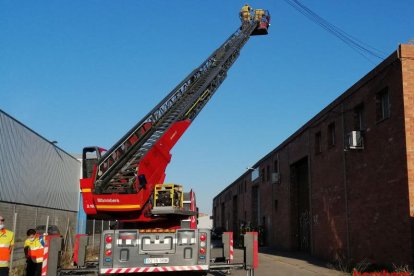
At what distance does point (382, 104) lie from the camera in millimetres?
16109

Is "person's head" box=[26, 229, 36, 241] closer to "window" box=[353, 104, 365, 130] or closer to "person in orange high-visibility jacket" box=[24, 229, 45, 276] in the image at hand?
"person in orange high-visibility jacket" box=[24, 229, 45, 276]

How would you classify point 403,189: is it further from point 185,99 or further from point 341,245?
point 185,99

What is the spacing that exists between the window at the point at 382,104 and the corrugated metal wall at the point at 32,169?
593 inches

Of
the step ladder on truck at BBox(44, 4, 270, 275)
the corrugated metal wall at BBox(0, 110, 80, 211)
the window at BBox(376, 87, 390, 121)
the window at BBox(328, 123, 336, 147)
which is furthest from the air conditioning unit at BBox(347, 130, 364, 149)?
the corrugated metal wall at BBox(0, 110, 80, 211)

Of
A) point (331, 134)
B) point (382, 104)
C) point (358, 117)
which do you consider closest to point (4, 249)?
point (382, 104)

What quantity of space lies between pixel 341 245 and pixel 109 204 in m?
12.1

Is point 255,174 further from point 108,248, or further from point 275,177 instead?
point 108,248

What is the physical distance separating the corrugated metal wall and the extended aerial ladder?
32.3 feet

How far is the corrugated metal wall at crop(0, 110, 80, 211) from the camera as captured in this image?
20.1m

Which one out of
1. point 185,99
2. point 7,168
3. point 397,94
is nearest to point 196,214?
point 185,99

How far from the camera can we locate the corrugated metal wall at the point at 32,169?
2011 cm

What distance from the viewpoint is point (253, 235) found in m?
10.5

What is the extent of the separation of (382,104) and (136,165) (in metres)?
9.72

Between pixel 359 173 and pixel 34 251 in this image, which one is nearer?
pixel 34 251
